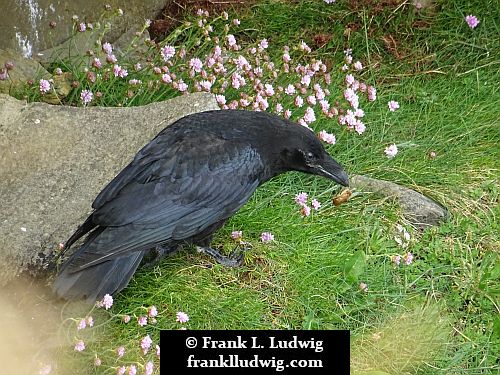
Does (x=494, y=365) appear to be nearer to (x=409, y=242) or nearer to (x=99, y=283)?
(x=409, y=242)

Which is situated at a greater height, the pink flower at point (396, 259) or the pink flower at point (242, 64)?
the pink flower at point (242, 64)

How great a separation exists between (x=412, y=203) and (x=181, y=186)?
1.47 meters

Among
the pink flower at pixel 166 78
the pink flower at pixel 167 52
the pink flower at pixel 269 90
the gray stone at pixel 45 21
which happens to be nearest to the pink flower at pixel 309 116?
the pink flower at pixel 269 90

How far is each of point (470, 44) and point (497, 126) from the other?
81 cm

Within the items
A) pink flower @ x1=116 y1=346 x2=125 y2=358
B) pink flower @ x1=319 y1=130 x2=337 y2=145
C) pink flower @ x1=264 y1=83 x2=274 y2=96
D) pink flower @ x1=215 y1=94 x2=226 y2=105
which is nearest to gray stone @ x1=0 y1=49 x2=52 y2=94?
pink flower @ x1=215 y1=94 x2=226 y2=105

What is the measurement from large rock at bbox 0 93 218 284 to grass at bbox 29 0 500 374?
1.46 ft

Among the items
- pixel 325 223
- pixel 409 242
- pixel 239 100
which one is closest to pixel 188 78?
pixel 239 100

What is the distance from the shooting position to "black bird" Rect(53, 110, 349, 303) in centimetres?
315

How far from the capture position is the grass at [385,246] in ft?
11.3

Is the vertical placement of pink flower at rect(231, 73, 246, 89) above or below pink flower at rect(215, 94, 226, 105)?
above

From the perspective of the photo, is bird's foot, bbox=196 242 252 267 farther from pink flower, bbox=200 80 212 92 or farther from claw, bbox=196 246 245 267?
pink flower, bbox=200 80 212 92

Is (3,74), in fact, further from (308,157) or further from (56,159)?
(308,157)

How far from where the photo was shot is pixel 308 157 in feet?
11.5

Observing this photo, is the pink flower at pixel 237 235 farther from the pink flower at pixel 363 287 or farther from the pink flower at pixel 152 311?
the pink flower at pixel 152 311
